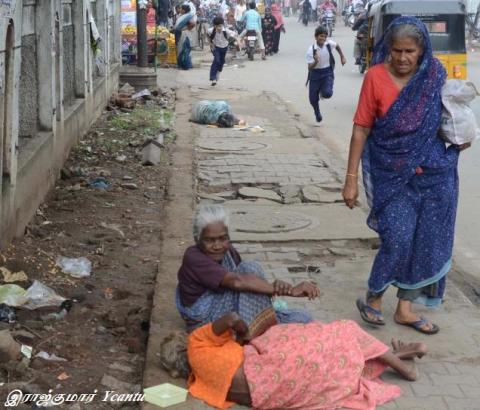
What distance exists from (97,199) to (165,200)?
0.62 meters

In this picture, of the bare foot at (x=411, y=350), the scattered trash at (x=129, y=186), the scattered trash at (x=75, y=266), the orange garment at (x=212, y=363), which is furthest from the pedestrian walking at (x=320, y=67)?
the orange garment at (x=212, y=363)

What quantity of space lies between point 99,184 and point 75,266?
2634 millimetres

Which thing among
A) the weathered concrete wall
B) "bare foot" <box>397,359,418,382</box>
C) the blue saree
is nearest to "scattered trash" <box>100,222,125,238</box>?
the weathered concrete wall

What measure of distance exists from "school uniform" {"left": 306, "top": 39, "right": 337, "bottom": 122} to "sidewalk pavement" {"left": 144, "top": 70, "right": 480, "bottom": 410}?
101 centimetres

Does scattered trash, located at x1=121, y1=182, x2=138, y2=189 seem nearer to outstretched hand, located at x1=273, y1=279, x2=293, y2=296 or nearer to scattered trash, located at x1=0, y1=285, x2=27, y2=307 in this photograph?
scattered trash, located at x1=0, y1=285, x2=27, y2=307

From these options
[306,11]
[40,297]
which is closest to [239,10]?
[306,11]

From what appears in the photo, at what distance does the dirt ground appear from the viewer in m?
4.37

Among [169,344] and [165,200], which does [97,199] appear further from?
[169,344]

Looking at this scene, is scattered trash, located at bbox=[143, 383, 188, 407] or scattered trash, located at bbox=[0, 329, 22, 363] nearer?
scattered trash, located at bbox=[143, 383, 188, 407]

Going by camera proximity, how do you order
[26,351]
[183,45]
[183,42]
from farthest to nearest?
[183,45], [183,42], [26,351]

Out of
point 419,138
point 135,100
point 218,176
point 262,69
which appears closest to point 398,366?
point 419,138

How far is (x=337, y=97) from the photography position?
17.6 m

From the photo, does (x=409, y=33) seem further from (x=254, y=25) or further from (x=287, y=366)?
(x=254, y=25)

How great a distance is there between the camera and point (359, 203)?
26.7ft
